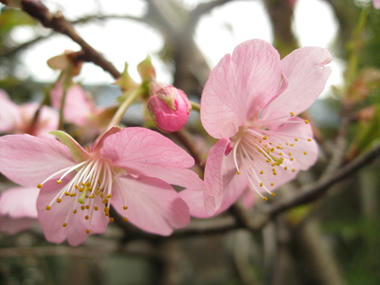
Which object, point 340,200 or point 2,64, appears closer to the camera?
point 2,64

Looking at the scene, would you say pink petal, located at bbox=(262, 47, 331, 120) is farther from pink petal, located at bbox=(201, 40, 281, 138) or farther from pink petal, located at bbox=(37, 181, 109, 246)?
pink petal, located at bbox=(37, 181, 109, 246)

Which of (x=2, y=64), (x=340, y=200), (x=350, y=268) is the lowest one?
(x=340, y=200)

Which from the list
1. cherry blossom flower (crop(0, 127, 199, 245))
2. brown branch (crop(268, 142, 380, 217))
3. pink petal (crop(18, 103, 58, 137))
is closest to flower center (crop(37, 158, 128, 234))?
cherry blossom flower (crop(0, 127, 199, 245))

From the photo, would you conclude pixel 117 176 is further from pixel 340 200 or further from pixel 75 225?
pixel 340 200

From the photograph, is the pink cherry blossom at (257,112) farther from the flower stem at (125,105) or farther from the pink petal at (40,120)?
the pink petal at (40,120)

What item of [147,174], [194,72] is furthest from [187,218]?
[194,72]

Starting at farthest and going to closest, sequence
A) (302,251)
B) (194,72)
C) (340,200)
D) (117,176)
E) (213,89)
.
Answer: (340,200) < (194,72) < (302,251) < (117,176) < (213,89)
